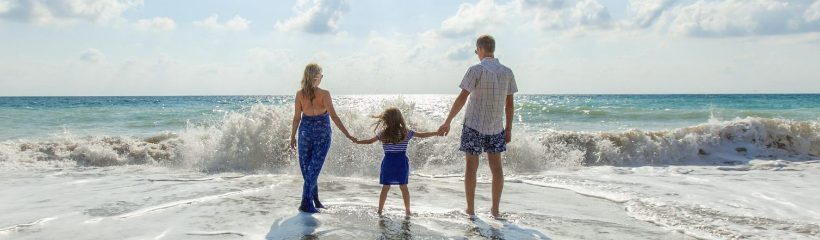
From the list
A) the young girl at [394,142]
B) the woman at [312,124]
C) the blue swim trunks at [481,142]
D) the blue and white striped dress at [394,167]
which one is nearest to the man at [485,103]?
the blue swim trunks at [481,142]

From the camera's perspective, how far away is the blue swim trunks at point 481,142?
224 inches

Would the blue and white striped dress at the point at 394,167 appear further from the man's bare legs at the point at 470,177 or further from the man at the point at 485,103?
the man's bare legs at the point at 470,177

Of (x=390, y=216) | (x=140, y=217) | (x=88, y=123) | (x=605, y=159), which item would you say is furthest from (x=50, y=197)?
(x=88, y=123)

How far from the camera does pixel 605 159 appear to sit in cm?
1265

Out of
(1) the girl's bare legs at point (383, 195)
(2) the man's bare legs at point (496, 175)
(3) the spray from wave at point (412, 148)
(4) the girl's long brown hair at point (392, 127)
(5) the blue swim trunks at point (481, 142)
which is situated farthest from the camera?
(3) the spray from wave at point (412, 148)

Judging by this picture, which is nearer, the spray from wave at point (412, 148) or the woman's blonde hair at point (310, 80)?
the woman's blonde hair at point (310, 80)

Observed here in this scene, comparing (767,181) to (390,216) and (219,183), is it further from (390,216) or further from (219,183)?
(219,183)

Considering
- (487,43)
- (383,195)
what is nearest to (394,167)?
(383,195)

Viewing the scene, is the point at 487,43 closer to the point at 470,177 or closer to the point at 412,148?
the point at 470,177

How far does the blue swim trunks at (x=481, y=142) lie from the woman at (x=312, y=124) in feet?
3.86

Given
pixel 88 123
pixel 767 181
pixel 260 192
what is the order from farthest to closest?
pixel 88 123 → pixel 767 181 → pixel 260 192

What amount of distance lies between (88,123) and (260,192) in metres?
20.9

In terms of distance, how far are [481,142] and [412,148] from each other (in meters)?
6.30

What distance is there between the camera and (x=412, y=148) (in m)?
12.0
